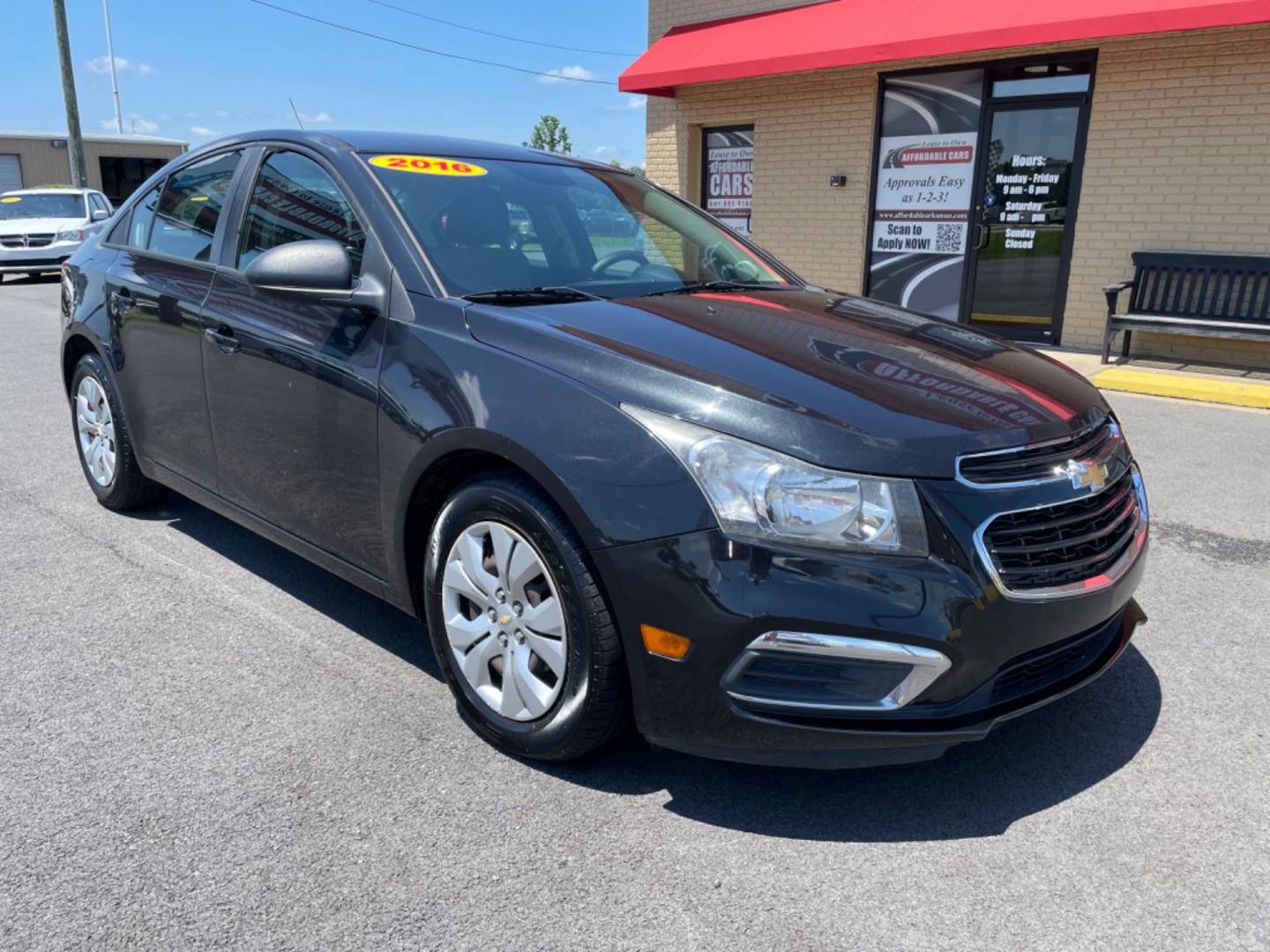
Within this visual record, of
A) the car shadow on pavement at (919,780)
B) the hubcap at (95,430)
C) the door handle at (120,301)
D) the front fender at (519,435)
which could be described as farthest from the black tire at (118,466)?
the car shadow on pavement at (919,780)

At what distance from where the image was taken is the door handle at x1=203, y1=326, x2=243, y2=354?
11.5 ft

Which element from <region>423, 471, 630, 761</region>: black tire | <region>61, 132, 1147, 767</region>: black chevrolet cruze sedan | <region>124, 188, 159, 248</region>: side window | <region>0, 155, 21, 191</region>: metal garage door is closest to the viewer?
<region>61, 132, 1147, 767</region>: black chevrolet cruze sedan

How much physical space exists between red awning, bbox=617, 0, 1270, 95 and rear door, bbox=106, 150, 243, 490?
7467mm

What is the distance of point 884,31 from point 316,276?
28.4ft

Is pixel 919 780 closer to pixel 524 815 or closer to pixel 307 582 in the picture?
pixel 524 815

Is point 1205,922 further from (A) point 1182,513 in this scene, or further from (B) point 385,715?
(A) point 1182,513

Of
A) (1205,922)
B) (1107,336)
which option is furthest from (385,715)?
(1107,336)

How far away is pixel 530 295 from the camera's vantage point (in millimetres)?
3035

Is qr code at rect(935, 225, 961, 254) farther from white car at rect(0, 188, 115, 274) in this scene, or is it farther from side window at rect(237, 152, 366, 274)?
white car at rect(0, 188, 115, 274)

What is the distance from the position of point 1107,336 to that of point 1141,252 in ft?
3.08

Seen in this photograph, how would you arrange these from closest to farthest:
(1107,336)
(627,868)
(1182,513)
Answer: (627,868) → (1182,513) → (1107,336)

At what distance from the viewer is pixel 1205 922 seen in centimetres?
213

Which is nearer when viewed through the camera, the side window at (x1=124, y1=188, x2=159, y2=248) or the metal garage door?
the side window at (x1=124, y1=188, x2=159, y2=248)

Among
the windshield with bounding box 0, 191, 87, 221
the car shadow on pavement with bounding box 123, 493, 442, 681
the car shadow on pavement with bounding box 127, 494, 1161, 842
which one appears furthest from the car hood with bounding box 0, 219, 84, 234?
the car shadow on pavement with bounding box 127, 494, 1161, 842
